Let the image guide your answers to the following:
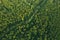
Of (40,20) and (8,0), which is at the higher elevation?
(8,0)

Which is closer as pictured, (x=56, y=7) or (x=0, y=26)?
(x=0, y=26)

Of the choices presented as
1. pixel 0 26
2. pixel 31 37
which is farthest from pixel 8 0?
pixel 31 37

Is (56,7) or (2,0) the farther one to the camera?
(56,7)

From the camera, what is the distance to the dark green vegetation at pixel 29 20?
1.76m

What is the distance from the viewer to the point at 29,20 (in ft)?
5.91

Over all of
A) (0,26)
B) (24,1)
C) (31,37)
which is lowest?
(31,37)

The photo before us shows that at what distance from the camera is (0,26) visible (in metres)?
1.74

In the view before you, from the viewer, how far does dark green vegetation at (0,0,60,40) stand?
1758 millimetres

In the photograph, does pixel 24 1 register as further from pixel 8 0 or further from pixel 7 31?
pixel 7 31

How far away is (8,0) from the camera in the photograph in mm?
1760

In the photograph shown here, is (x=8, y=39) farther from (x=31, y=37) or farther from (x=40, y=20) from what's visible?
(x=40, y=20)

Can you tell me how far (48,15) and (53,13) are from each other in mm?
51

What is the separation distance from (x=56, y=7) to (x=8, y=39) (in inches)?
19.1

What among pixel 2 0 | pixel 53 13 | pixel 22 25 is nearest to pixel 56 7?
pixel 53 13
